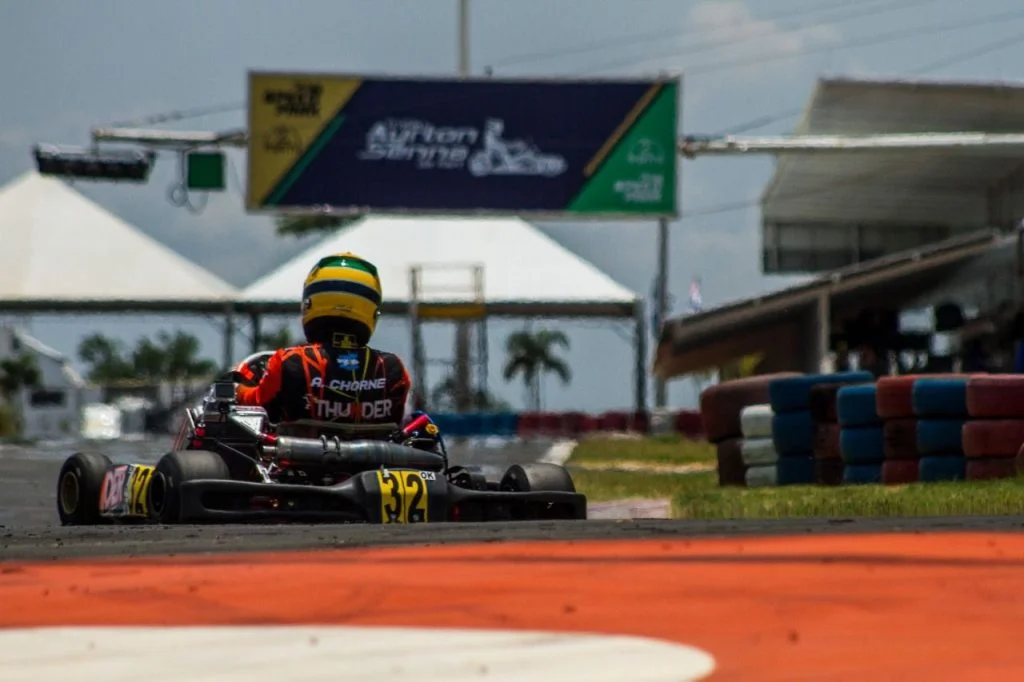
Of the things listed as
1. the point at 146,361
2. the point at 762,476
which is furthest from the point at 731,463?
the point at 146,361

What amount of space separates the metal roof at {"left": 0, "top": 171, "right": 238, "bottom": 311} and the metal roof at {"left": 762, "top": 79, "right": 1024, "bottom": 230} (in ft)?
53.6

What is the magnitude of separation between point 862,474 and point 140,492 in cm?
597

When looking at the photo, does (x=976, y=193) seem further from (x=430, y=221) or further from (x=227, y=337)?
(x=227, y=337)

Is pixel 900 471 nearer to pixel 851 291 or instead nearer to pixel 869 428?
pixel 869 428

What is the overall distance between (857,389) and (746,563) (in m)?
8.31

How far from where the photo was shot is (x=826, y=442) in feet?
46.8

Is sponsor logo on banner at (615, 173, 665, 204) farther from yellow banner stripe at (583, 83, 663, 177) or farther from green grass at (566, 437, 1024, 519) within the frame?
green grass at (566, 437, 1024, 519)

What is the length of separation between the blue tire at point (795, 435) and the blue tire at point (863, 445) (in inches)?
39.3

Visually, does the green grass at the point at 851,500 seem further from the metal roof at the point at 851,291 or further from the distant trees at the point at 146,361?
the distant trees at the point at 146,361

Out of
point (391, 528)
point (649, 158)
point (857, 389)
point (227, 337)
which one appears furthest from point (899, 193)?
point (391, 528)

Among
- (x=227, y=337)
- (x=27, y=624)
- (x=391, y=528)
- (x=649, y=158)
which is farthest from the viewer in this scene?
(x=227, y=337)

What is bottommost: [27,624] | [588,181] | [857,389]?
[27,624]

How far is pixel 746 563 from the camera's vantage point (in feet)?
17.7

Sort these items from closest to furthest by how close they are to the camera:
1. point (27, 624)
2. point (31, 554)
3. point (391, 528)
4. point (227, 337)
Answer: point (27, 624), point (31, 554), point (391, 528), point (227, 337)
